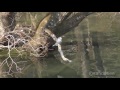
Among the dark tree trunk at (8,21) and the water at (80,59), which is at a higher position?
the dark tree trunk at (8,21)

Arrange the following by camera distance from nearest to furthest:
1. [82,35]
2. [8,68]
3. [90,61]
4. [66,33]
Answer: [8,68] < [90,61] < [66,33] < [82,35]

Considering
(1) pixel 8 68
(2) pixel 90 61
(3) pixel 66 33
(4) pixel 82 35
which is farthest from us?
(4) pixel 82 35

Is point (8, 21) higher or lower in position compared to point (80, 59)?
higher

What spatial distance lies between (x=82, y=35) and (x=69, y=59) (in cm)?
155

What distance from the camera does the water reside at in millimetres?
5650

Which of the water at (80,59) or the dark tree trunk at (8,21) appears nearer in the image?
the water at (80,59)

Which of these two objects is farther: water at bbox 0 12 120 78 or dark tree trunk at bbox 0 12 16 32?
dark tree trunk at bbox 0 12 16 32

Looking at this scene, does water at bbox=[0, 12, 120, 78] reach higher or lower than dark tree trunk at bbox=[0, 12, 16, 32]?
lower

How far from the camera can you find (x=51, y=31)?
247 inches

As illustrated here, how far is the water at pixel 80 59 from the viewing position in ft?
18.5

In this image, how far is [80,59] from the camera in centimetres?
626
